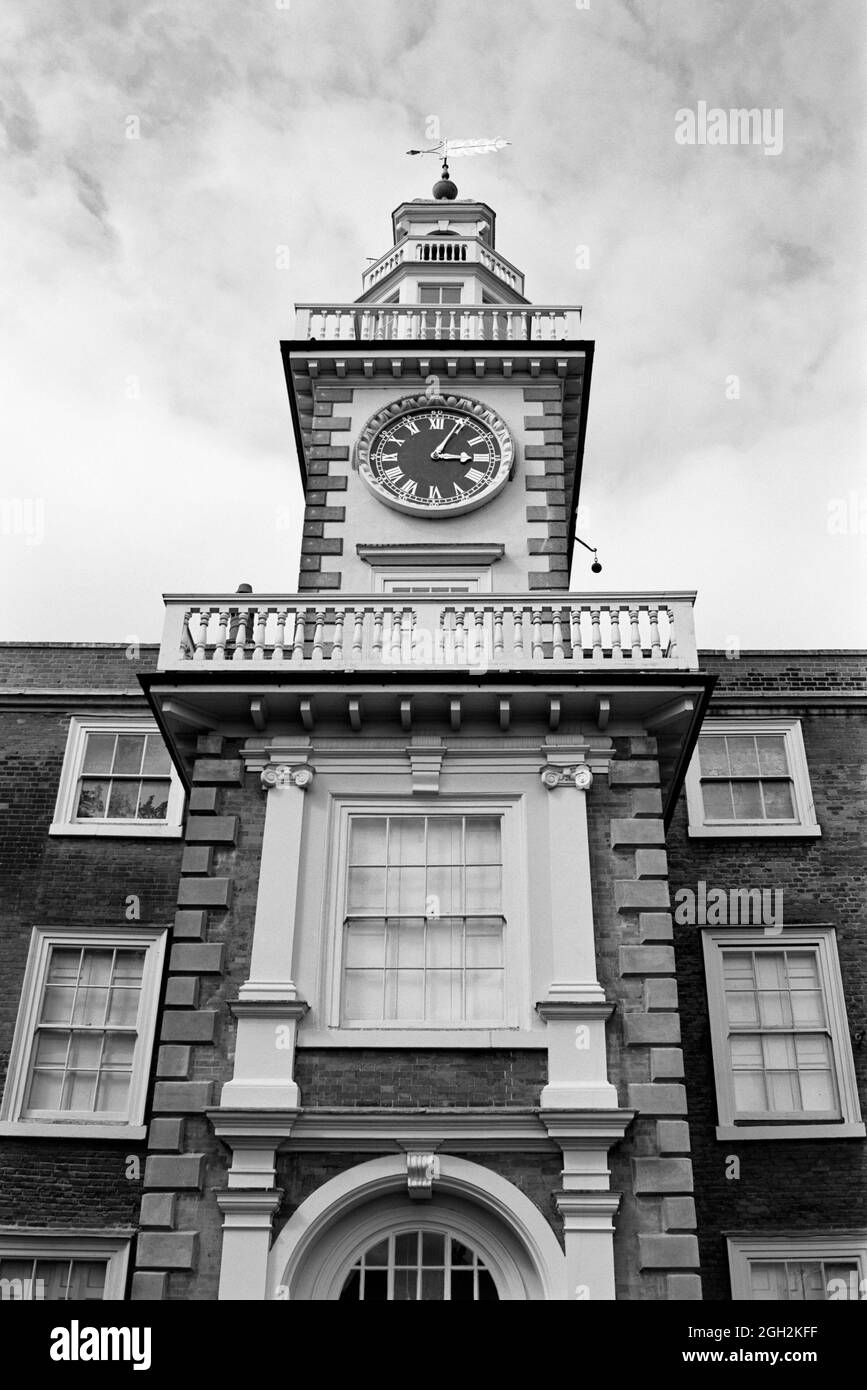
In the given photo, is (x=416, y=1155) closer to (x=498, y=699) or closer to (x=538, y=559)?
(x=498, y=699)

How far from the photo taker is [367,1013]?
13.8 meters

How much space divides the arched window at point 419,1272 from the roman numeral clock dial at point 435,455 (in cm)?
965

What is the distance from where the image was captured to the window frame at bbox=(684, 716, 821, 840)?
19.1m

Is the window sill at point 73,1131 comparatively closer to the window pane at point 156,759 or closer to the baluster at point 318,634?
the window pane at point 156,759

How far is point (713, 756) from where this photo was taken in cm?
2002

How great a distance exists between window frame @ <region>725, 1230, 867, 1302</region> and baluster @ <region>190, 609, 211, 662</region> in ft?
30.7

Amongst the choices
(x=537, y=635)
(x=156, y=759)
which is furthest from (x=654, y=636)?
(x=156, y=759)

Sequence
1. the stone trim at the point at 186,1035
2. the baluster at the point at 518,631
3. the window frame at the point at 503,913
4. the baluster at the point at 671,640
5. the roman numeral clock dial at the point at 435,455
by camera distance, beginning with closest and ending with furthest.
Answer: the stone trim at the point at 186,1035, the window frame at the point at 503,913, the baluster at the point at 518,631, the baluster at the point at 671,640, the roman numeral clock dial at the point at 435,455

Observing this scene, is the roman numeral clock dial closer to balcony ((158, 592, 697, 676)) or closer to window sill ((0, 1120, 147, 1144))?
balcony ((158, 592, 697, 676))

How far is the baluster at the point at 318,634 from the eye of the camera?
1523cm

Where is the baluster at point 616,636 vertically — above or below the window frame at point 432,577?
below

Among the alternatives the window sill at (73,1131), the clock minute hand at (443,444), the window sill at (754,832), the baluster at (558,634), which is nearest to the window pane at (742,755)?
the window sill at (754,832)

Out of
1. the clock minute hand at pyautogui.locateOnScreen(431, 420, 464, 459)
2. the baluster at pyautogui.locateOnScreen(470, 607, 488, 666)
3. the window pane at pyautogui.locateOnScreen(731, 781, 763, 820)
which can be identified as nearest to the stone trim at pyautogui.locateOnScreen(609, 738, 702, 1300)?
the baluster at pyautogui.locateOnScreen(470, 607, 488, 666)

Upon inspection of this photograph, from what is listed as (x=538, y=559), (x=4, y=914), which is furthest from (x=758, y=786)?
(x=4, y=914)
